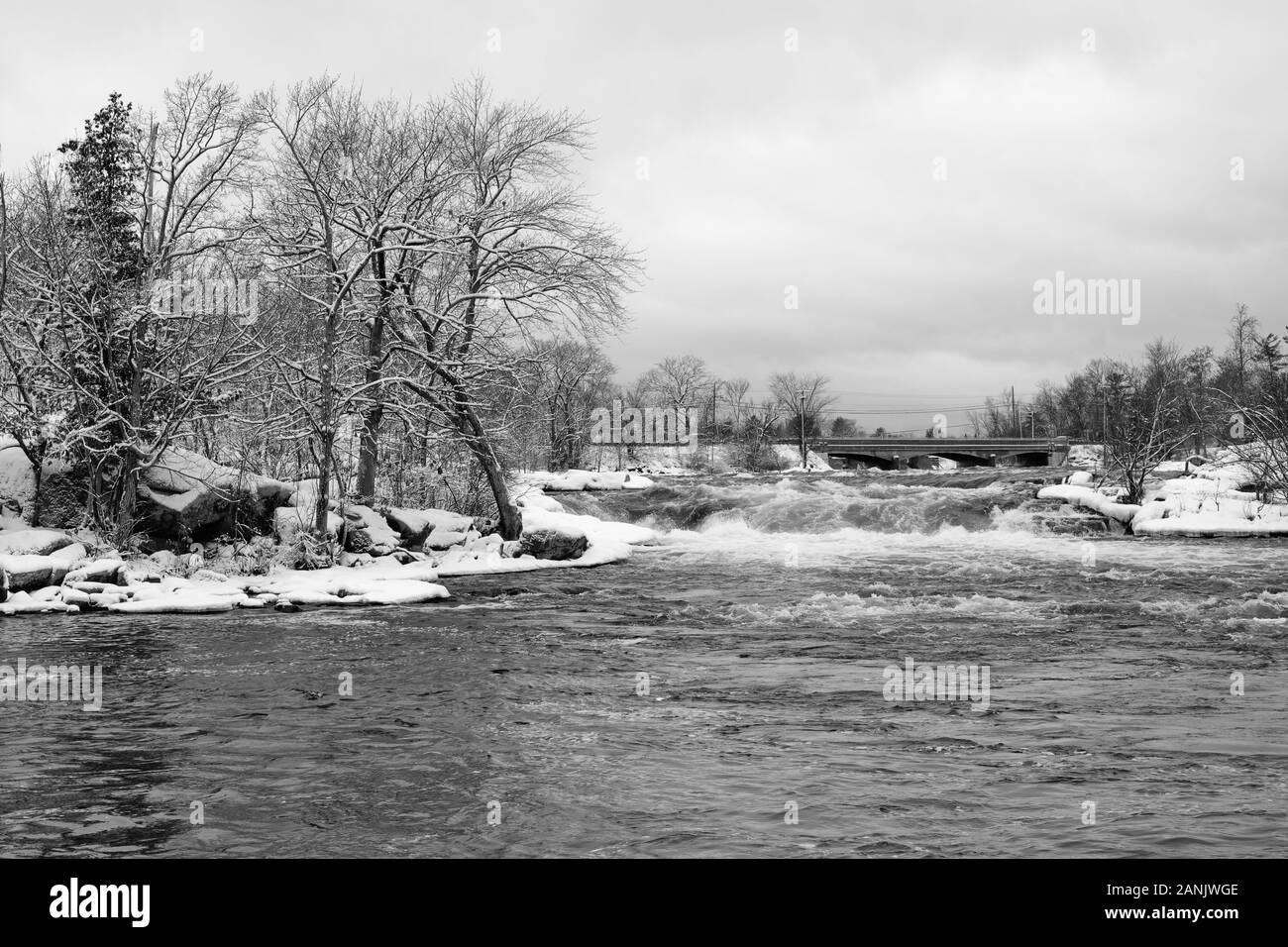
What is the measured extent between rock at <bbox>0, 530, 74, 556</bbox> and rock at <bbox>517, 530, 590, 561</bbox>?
33.0 ft

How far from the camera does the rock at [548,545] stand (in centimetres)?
2578

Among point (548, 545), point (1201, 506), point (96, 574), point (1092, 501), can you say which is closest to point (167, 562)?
point (96, 574)

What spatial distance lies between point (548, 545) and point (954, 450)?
242 ft

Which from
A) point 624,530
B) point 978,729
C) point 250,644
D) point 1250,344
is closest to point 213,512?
point 250,644

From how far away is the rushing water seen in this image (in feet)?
22.7

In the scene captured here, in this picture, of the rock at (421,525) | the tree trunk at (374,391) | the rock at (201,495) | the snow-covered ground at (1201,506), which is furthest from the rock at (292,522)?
the snow-covered ground at (1201,506)

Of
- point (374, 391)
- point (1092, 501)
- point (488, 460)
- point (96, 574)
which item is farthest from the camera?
point (1092, 501)

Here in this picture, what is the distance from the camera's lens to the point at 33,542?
1995cm

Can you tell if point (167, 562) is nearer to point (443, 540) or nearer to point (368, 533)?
point (368, 533)

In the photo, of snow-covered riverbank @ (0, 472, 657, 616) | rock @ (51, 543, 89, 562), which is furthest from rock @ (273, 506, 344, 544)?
rock @ (51, 543, 89, 562)

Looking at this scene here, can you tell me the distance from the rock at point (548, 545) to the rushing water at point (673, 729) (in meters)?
5.88

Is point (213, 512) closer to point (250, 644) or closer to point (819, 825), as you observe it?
point (250, 644)

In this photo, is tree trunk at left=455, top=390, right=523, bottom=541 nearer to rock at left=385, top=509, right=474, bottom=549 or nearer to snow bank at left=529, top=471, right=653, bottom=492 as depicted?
rock at left=385, top=509, right=474, bottom=549
